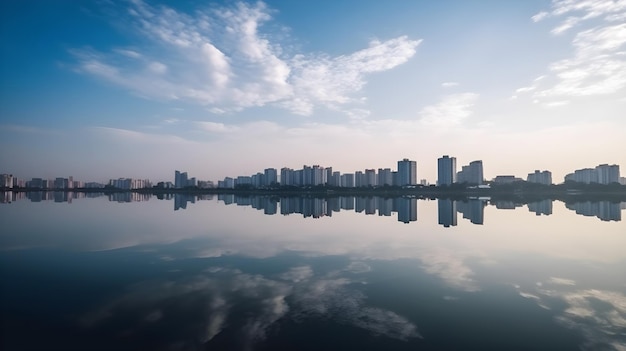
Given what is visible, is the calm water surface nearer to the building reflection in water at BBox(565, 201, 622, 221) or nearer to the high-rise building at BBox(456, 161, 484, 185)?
the building reflection in water at BBox(565, 201, 622, 221)

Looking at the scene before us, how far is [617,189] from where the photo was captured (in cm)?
12162

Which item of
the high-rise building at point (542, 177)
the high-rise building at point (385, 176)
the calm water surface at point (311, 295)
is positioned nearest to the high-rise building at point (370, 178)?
the high-rise building at point (385, 176)

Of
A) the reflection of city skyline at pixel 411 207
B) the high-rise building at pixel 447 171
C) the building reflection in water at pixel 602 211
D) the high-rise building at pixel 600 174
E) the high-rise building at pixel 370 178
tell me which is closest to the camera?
the building reflection in water at pixel 602 211

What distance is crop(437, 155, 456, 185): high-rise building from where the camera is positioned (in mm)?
159000

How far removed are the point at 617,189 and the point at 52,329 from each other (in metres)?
163

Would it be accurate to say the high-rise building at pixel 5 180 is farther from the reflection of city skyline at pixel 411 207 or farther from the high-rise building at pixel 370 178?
the high-rise building at pixel 370 178

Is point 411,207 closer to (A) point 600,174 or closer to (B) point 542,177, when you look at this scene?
(A) point 600,174

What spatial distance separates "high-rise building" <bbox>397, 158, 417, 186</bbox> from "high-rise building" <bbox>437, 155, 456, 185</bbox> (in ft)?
43.1

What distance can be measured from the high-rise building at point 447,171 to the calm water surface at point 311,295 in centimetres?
14907

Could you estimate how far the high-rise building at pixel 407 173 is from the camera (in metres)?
169

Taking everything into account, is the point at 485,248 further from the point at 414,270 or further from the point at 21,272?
the point at 21,272

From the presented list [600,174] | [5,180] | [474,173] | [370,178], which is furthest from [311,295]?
[5,180]

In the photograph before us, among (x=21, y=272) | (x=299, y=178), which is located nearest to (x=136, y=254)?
(x=21, y=272)

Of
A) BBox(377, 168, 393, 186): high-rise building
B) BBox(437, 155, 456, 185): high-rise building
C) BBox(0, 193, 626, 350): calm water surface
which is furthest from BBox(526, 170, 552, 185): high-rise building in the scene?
BBox(0, 193, 626, 350): calm water surface
